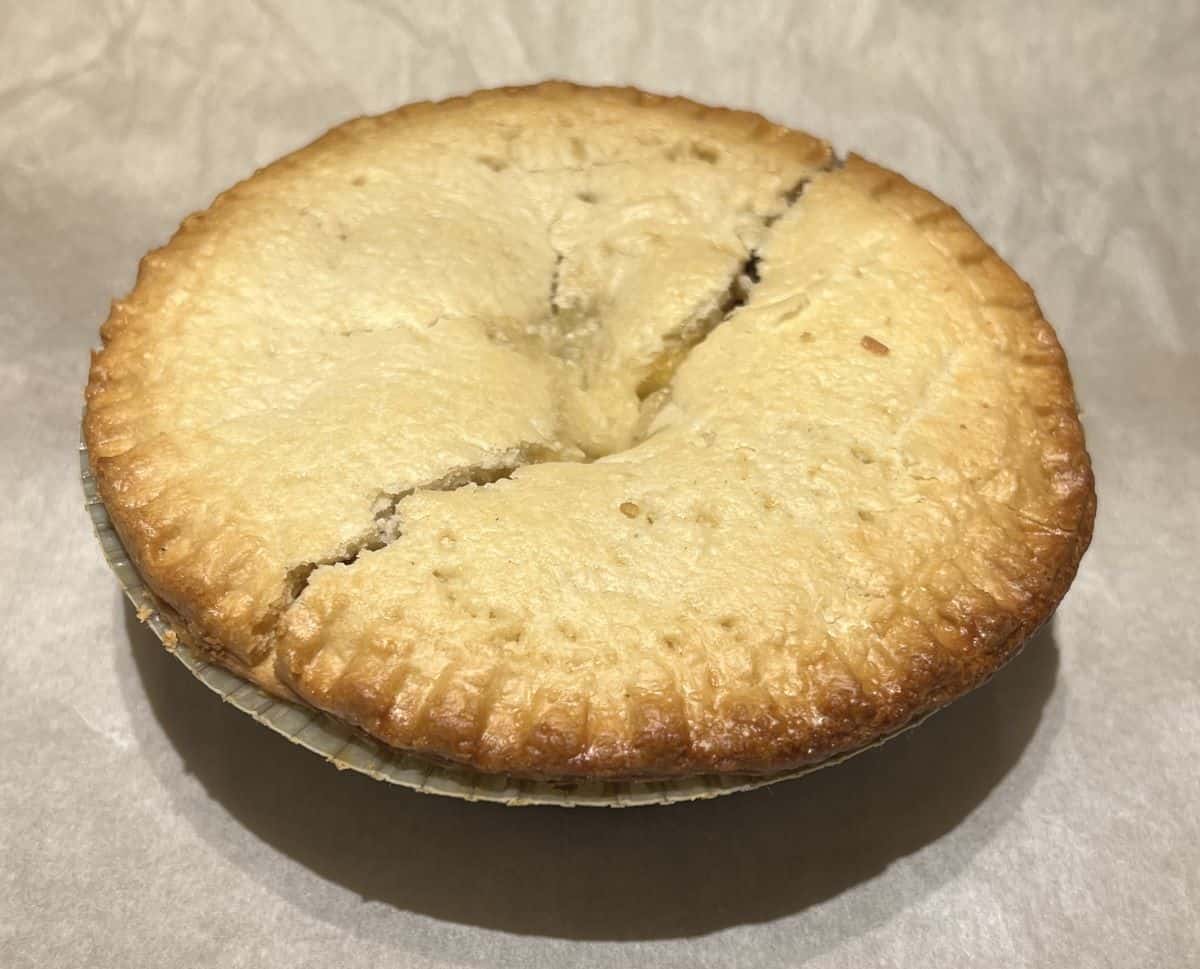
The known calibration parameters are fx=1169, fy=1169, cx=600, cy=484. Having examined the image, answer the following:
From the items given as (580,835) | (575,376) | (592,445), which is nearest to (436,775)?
(580,835)

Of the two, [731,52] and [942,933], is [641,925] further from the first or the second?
[731,52]

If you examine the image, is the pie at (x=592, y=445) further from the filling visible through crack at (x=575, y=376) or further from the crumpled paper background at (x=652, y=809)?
the crumpled paper background at (x=652, y=809)

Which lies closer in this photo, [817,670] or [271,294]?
[817,670]

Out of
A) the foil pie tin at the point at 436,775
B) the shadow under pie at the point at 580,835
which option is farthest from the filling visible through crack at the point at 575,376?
the shadow under pie at the point at 580,835

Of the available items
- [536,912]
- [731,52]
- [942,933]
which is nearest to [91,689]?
[536,912]

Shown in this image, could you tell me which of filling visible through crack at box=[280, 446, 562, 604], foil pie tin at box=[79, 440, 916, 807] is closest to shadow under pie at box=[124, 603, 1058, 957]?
foil pie tin at box=[79, 440, 916, 807]

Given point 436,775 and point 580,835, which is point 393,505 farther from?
point 580,835

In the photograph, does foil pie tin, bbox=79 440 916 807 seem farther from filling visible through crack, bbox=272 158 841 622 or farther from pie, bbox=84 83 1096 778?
filling visible through crack, bbox=272 158 841 622
